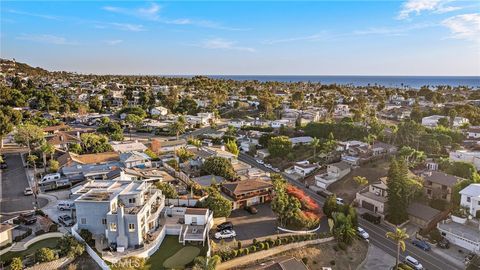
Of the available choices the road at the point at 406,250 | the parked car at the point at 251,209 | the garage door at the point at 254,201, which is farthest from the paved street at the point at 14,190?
the road at the point at 406,250

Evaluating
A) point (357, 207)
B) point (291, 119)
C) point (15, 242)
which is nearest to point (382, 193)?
point (357, 207)

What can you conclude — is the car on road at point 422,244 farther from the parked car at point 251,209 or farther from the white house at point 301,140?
the white house at point 301,140

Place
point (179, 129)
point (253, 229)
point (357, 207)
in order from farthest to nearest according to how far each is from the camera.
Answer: point (179, 129), point (357, 207), point (253, 229)

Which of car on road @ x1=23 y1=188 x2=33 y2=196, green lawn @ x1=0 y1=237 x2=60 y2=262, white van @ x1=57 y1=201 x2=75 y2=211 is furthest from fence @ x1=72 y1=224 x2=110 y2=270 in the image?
car on road @ x1=23 y1=188 x2=33 y2=196

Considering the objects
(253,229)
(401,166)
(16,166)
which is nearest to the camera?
(253,229)

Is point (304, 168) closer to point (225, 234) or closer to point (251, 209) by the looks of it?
point (251, 209)

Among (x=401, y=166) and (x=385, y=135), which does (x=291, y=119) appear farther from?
(x=401, y=166)
